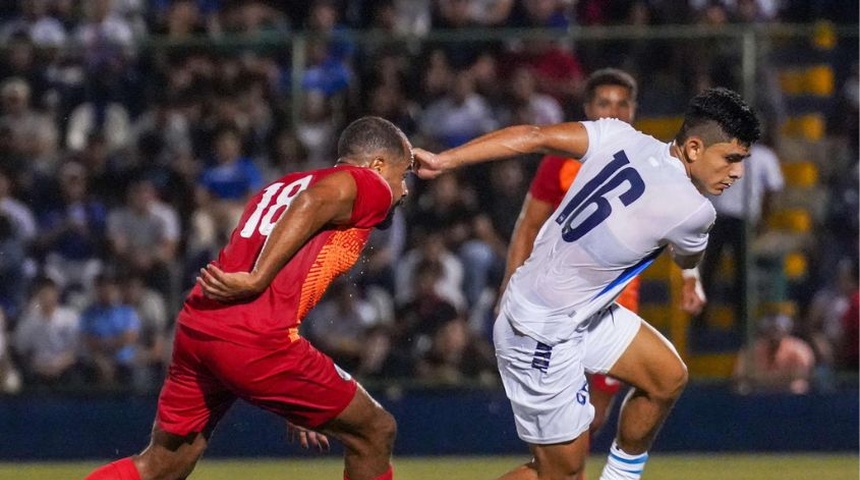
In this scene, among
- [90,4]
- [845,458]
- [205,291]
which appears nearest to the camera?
[205,291]

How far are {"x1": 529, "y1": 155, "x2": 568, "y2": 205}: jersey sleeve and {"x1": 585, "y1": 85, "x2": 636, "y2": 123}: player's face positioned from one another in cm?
33

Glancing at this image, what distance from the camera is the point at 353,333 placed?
12.5 meters

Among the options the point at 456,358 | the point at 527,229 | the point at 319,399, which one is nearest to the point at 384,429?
the point at 319,399

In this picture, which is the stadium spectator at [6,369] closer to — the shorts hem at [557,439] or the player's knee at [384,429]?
the player's knee at [384,429]

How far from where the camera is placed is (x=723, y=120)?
6727 millimetres

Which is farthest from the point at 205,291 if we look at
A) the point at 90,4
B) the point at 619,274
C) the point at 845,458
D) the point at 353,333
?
the point at 90,4

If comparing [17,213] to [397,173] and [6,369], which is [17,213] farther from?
[397,173]

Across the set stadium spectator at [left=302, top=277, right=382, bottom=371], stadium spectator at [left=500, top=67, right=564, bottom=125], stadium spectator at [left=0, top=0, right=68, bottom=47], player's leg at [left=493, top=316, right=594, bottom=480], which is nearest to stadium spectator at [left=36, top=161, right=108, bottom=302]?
stadium spectator at [left=302, top=277, right=382, bottom=371]

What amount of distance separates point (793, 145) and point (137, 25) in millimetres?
6122

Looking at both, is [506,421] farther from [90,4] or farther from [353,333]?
[90,4]

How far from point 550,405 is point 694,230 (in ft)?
3.13

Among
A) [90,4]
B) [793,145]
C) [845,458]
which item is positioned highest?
[90,4]

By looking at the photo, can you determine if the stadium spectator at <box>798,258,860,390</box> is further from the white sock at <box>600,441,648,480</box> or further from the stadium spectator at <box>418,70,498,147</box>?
the white sock at <box>600,441,648,480</box>

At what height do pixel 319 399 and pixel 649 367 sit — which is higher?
pixel 319 399
